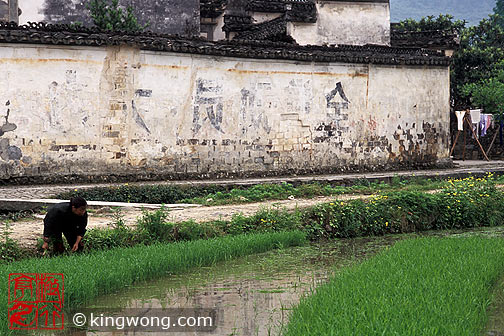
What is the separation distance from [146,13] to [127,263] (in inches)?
683

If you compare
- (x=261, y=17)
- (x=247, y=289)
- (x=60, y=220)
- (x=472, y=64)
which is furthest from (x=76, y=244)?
(x=472, y=64)

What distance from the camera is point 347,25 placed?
23422mm

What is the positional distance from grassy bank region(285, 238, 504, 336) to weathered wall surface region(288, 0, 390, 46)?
16.0 meters

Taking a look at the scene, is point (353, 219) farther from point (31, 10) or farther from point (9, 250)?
point (31, 10)

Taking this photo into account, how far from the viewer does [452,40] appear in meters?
24.1

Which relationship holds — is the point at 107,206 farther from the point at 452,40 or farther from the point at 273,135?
the point at 452,40

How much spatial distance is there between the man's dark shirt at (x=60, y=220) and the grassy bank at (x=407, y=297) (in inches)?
114

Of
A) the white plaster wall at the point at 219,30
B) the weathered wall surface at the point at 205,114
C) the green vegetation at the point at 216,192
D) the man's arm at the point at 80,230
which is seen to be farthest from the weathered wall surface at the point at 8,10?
→ the man's arm at the point at 80,230

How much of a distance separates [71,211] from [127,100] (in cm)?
710

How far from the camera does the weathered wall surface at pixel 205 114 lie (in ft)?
44.5

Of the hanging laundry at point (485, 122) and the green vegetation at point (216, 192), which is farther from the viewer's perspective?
the hanging laundry at point (485, 122)

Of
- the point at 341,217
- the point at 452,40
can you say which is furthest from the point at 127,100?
the point at 452,40

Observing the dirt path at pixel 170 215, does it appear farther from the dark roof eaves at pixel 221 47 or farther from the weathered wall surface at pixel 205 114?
the dark roof eaves at pixel 221 47

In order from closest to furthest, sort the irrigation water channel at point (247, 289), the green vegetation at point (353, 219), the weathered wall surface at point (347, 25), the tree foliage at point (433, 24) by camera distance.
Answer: the irrigation water channel at point (247, 289), the green vegetation at point (353, 219), the weathered wall surface at point (347, 25), the tree foliage at point (433, 24)
